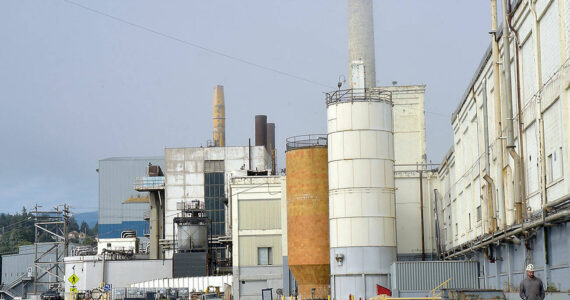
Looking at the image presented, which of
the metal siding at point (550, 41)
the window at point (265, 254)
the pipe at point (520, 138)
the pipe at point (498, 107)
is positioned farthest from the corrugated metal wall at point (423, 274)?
the window at point (265, 254)

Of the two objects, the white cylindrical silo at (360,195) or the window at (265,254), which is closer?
the white cylindrical silo at (360,195)

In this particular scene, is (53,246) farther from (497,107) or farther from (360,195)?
(497,107)

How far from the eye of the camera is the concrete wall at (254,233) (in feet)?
202

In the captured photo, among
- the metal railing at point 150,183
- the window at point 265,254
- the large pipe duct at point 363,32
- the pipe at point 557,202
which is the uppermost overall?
the large pipe duct at point 363,32

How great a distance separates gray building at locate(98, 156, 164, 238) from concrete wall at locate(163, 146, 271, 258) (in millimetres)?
51689

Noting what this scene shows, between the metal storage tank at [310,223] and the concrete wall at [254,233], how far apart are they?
499 inches

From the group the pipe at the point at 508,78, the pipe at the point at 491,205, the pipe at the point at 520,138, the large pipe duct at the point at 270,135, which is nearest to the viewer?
the pipe at the point at 520,138

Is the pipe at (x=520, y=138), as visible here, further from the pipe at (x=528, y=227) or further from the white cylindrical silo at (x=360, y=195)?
the white cylindrical silo at (x=360, y=195)

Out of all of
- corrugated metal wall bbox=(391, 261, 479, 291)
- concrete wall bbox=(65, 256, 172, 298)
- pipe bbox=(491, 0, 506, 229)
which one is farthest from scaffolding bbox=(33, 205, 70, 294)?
pipe bbox=(491, 0, 506, 229)

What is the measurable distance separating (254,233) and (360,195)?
1908 centimetres

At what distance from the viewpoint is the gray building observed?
493ft

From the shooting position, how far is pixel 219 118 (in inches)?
4097

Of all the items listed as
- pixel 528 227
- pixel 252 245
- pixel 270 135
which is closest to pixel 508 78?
pixel 528 227

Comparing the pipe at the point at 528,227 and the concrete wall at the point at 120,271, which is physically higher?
the pipe at the point at 528,227
